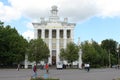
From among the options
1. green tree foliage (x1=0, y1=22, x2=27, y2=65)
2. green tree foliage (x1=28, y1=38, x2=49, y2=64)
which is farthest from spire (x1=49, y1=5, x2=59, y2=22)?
green tree foliage (x1=0, y1=22, x2=27, y2=65)

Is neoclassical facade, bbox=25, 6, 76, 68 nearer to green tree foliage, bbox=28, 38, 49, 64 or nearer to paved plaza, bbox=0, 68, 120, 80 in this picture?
green tree foliage, bbox=28, 38, 49, 64

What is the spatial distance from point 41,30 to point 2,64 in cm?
4590

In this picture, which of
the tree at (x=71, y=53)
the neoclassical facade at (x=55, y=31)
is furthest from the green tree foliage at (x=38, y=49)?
the neoclassical facade at (x=55, y=31)

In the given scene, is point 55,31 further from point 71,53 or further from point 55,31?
point 71,53

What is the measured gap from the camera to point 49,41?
135625 millimetres

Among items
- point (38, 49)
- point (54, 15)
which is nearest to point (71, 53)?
point (38, 49)

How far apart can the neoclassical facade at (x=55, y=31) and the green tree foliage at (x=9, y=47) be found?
4086 centimetres

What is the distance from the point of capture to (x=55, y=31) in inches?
5399

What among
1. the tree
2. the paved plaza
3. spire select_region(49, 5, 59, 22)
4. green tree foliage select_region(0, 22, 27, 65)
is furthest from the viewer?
spire select_region(49, 5, 59, 22)

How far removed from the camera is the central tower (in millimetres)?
133750

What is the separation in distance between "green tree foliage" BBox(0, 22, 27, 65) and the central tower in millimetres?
40857

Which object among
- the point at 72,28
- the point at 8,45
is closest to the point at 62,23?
the point at 72,28

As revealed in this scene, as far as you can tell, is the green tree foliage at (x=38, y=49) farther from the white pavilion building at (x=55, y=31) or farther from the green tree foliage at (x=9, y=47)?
the white pavilion building at (x=55, y=31)

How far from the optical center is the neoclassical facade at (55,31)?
134 meters
